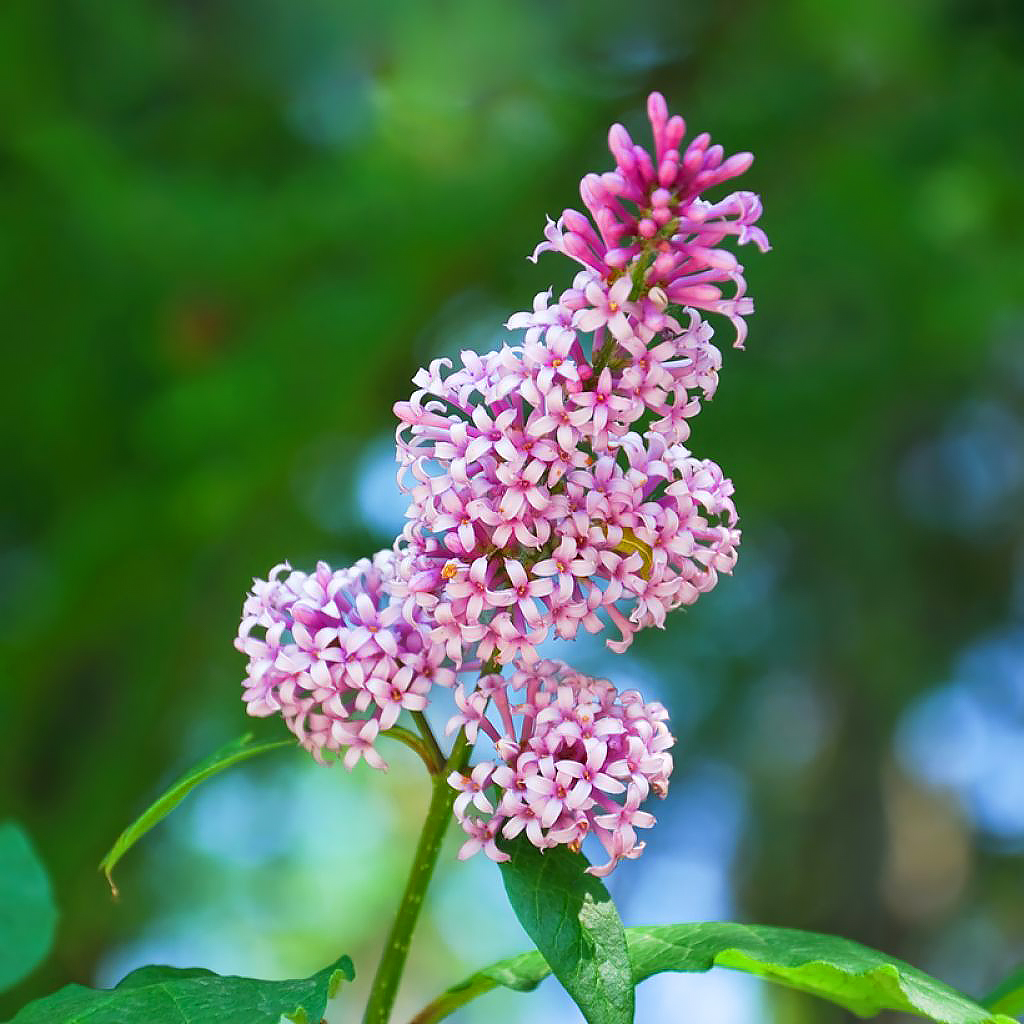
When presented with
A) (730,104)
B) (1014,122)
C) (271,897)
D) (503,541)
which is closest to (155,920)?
(271,897)

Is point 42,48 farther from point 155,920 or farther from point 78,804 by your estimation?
point 155,920

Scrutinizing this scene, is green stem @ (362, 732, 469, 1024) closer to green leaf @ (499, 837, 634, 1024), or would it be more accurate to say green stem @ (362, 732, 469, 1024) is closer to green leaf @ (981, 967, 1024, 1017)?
green leaf @ (499, 837, 634, 1024)

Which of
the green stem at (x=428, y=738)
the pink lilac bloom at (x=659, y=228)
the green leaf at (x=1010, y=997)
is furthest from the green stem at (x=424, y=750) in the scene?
the green leaf at (x=1010, y=997)

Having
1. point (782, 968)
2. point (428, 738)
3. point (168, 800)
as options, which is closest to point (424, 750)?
point (428, 738)

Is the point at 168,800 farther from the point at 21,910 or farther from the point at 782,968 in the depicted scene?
the point at 782,968

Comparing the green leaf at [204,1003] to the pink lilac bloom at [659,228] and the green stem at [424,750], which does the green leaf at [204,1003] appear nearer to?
the green stem at [424,750]

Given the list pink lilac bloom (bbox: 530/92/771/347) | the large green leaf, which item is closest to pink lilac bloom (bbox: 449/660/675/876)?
the large green leaf
